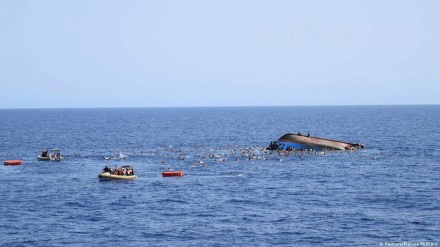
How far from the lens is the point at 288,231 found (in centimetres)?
6109

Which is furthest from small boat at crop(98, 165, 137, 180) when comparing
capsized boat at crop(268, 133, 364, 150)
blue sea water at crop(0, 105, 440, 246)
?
capsized boat at crop(268, 133, 364, 150)

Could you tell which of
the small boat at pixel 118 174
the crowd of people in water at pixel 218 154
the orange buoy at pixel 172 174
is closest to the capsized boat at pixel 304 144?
the crowd of people in water at pixel 218 154

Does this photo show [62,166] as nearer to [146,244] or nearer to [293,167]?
[293,167]

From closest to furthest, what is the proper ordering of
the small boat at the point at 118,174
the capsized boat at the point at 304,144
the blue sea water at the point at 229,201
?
1. the blue sea water at the point at 229,201
2. the small boat at the point at 118,174
3. the capsized boat at the point at 304,144

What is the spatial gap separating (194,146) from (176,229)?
96.6 metres

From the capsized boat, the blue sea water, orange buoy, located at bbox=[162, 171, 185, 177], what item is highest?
the capsized boat

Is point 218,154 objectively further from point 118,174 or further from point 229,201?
point 229,201

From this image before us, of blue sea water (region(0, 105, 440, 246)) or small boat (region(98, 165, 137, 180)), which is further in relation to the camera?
small boat (region(98, 165, 137, 180))

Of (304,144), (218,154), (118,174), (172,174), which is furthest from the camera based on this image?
(304,144)

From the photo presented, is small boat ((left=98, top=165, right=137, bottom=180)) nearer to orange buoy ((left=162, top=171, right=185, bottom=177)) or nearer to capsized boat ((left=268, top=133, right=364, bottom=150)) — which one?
orange buoy ((left=162, top=171, right=185, bottom=177))

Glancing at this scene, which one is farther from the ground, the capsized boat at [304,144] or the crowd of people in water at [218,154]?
the capsized boat at [304,144]

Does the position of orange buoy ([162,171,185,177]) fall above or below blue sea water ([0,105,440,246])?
above

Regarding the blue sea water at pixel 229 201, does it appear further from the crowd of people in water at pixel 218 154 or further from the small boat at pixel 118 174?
the small boat at pixel 118 174

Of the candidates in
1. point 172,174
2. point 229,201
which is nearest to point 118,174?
point 172,174
